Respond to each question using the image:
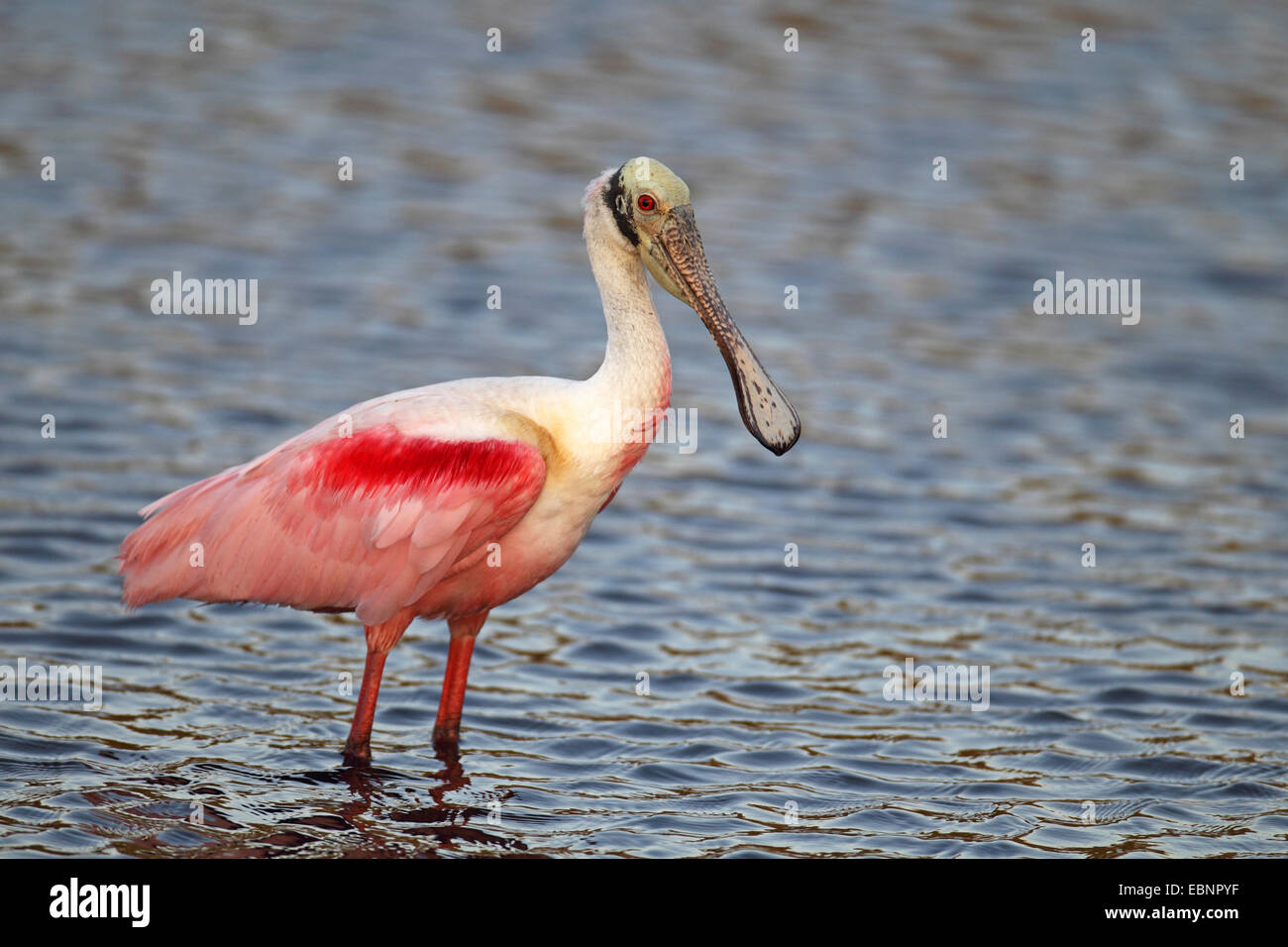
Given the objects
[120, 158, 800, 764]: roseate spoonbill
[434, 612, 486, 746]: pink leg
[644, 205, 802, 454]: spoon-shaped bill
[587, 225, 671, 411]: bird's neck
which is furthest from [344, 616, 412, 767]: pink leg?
[644, 205, 802, 454]: spoon-shaped bill

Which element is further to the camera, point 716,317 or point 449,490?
point 716,317

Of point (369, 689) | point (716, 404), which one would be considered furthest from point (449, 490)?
point (716, 404)

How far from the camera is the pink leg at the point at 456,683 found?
8.98 meters

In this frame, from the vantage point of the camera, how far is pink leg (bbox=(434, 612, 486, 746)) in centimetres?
898

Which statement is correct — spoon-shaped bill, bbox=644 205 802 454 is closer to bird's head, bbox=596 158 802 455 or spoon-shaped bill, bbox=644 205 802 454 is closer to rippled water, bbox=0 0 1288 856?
bird's head, bbox=596 158 802 455

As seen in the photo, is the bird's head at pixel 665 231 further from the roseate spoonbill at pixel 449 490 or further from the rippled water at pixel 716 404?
the rippled water at pixel 716 404

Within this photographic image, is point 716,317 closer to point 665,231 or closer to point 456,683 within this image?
point 665,231

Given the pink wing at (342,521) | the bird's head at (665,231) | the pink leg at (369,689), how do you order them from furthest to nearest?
the bird's head at (665,231)
the pink leg at (369,689)
the pink wing at (342,521)

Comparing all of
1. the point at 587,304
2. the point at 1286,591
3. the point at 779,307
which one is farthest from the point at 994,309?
the point at 1286,591

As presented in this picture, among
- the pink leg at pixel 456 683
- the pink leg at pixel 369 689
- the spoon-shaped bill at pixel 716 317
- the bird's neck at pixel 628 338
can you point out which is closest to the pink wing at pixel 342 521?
the pink leg at pixel 369 689

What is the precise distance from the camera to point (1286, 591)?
38.3ft

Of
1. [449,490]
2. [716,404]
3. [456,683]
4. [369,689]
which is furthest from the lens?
[716,404]

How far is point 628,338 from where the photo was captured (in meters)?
8.67

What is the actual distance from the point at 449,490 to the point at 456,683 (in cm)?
111
